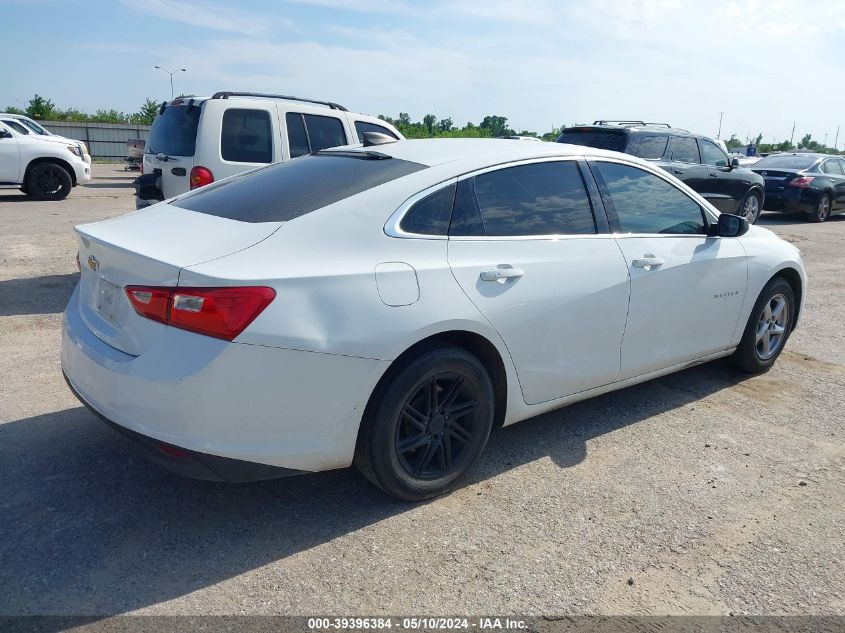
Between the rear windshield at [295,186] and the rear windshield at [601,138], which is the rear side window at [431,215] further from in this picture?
the rear windshield at [601,138]

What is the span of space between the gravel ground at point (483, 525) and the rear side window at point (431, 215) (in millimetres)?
1259

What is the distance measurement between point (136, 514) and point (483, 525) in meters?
1.52

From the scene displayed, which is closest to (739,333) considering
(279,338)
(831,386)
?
(831,386)

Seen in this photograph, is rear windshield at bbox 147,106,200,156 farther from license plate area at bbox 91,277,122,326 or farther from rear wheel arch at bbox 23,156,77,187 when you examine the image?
rear wheel arch at bbox 23,156,77,187

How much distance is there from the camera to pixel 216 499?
3438mm

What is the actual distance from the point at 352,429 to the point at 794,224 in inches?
623

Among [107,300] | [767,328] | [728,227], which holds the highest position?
[728,227]

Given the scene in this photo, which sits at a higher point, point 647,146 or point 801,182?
point 647,146

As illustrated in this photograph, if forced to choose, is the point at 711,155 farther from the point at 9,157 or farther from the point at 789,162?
the point at 9,157

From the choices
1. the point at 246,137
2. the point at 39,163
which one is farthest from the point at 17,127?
the point at 246,137

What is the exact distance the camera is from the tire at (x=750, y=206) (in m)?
14.2

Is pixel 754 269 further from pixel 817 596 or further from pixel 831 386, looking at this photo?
pixel 817 596

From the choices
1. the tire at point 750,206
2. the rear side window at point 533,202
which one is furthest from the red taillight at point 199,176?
the tire at point 750,206

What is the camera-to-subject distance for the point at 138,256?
3039 millimetres
